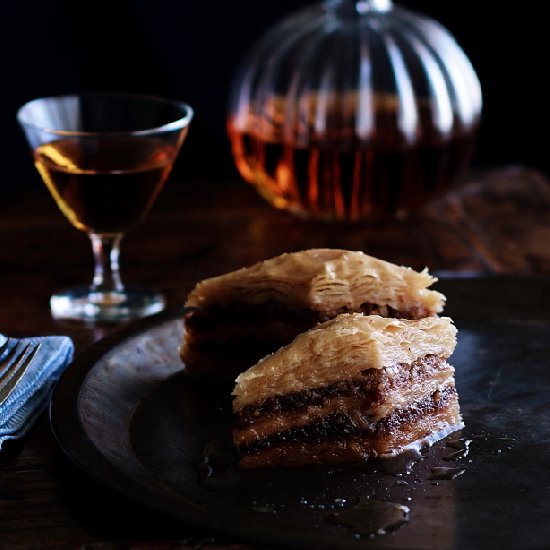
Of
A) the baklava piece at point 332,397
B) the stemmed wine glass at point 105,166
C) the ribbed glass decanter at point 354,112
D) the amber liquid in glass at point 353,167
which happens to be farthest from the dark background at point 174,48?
the baklava piece at point 332,397

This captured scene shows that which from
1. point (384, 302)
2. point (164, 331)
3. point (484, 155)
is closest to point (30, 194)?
point (164, 331)

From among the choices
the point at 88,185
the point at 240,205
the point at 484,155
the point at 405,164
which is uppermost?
the point at 88,185

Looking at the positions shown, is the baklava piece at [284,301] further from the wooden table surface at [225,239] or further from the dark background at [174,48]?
the dark background at [174,48]

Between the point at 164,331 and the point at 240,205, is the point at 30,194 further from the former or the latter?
the point at 164,331

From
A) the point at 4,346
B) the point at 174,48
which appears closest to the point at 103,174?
the point at 4,346

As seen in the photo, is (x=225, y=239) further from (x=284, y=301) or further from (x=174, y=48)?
(x=174, y=48)
